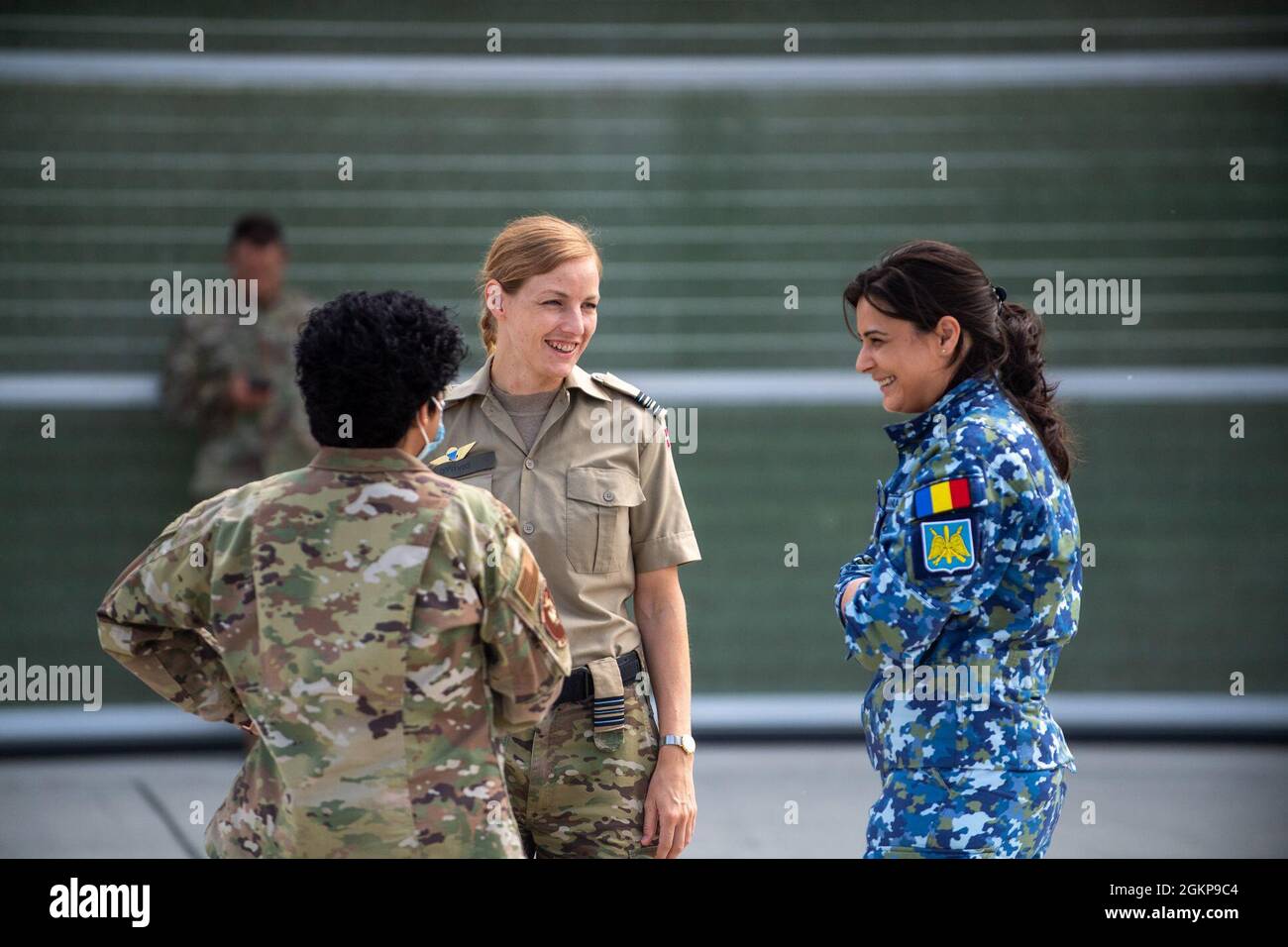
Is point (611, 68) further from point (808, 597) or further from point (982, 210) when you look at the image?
point (808, 597)

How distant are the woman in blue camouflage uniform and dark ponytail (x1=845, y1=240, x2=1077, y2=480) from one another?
0.9 inches

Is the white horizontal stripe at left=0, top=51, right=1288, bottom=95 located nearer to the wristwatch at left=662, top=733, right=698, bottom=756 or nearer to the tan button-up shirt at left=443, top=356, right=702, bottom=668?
the tan button-up shirt at left=443, top=356, right=702, bottom=668

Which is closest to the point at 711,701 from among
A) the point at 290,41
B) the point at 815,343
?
the point at 815,343

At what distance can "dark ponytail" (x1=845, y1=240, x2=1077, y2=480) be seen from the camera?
266cm

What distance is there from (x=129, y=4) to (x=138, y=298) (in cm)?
123

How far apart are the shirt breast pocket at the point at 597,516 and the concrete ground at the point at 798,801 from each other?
2.52m

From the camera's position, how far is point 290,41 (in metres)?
6.13

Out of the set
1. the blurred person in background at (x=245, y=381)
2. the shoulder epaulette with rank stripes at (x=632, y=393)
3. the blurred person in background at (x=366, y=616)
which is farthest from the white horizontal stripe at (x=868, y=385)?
the blurred person in background at (x=366, y=616)

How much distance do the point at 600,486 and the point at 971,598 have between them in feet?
2.55

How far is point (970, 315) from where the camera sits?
8.74 ft

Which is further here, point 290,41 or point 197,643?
point 290,41

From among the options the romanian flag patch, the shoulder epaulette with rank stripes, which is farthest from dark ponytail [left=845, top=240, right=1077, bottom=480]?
the shoulder epaulette with rank stripes

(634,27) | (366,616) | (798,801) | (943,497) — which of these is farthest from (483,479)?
(634,27)

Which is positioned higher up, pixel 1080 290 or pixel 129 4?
pixel 129 4
